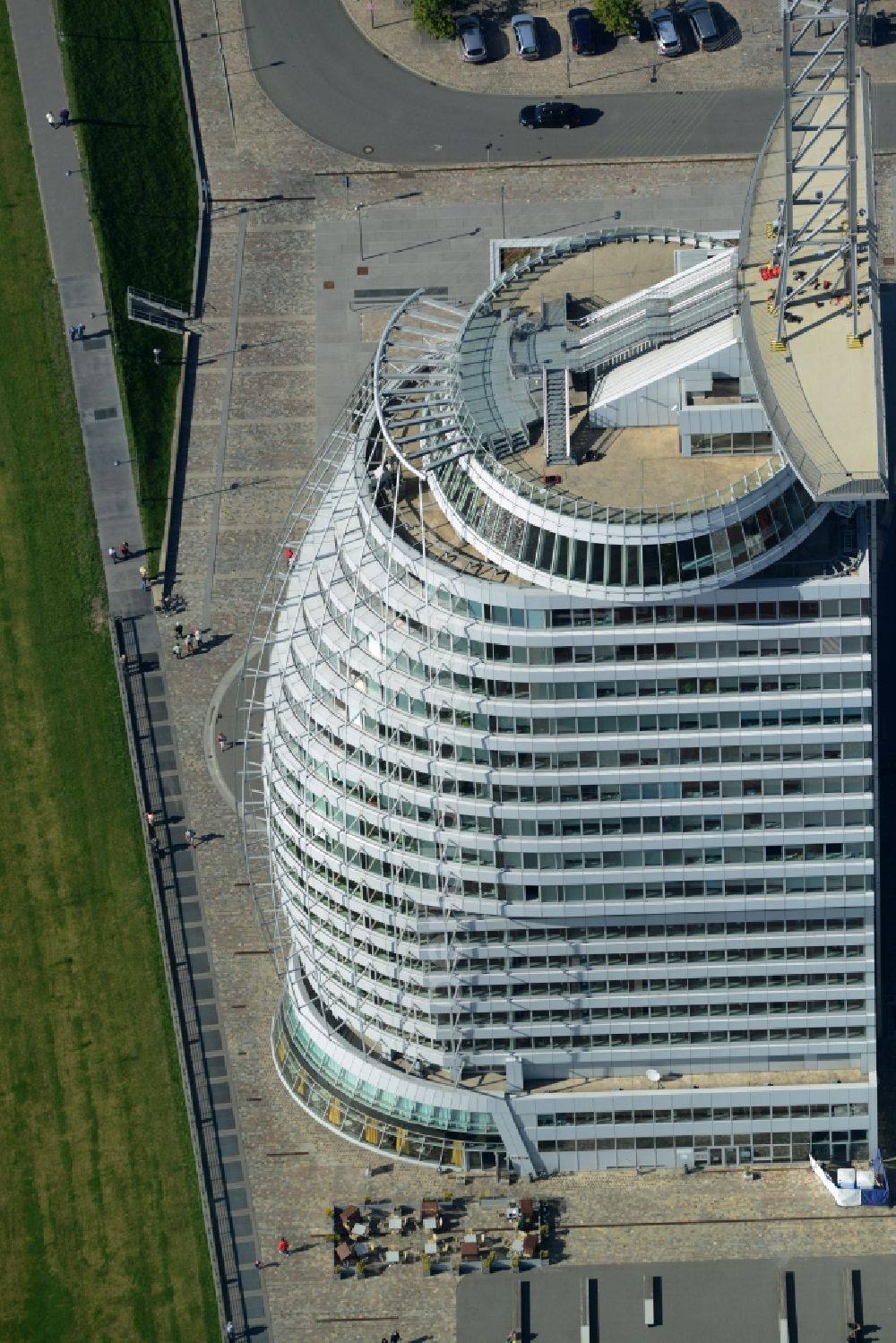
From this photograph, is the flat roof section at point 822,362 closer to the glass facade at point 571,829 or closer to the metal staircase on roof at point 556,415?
the glass facade at point 571,829

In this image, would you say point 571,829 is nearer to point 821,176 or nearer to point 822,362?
point 822,362

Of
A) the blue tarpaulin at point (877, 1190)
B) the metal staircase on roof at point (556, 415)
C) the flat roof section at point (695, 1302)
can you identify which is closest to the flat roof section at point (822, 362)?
the metal staircase on roof at point (556, 415)

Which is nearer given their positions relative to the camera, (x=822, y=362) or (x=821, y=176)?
(x=822, y=362)

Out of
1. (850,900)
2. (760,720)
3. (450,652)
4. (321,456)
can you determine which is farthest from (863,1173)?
(321,456)

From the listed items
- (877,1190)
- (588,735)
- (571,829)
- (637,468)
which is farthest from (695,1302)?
(637,468)

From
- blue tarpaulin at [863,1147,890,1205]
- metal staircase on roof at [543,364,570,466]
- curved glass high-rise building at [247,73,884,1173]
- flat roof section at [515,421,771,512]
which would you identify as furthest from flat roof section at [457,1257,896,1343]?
metal staircase on roof at [543,364,570,466]

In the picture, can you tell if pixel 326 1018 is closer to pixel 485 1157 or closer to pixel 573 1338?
pixel 485 1157

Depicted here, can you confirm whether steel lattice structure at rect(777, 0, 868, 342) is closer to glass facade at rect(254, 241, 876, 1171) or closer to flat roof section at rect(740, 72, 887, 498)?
flat roof section at rect(740, 72, 887, 498)
